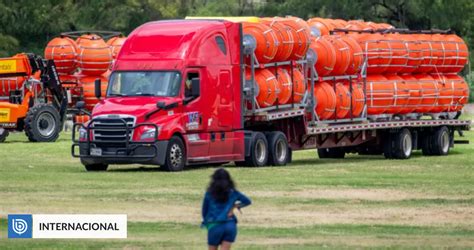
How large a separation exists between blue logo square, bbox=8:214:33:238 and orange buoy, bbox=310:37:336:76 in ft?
58.3

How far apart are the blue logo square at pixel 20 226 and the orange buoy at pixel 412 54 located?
2248 centimetres

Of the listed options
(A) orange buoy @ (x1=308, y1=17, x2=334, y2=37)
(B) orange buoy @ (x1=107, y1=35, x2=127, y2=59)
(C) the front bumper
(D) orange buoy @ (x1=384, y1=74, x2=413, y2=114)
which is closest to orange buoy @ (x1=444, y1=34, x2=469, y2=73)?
(D) orange buoy @ (x1=384, y1=74, x2=413, y2=114)

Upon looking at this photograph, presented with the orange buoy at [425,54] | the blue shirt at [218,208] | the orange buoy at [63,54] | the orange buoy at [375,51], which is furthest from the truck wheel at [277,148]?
the blue shirt at [218,208]

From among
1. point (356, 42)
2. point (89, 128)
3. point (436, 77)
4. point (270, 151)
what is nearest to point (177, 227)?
point (89, 128)

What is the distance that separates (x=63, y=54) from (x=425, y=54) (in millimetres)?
16125

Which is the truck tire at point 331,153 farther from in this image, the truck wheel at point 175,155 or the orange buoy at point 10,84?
the orange buoy at point 10,84

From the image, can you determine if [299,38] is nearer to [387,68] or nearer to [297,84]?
[297,84]

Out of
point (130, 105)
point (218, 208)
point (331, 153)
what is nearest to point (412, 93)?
point (331, 153)

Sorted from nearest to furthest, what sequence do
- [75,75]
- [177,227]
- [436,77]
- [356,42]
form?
1. [177,227]
2. [356,42]
3. [436,77]
4. [75,75]

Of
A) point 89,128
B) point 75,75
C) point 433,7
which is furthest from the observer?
point 433,7

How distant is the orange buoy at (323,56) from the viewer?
127 feet

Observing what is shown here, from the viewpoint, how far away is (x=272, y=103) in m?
37.0

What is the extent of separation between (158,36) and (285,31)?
401 centimetres

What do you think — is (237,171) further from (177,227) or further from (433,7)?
(433,7)
